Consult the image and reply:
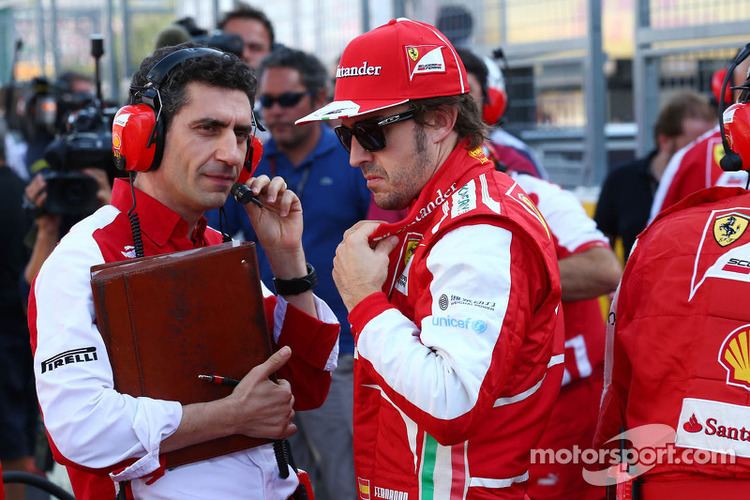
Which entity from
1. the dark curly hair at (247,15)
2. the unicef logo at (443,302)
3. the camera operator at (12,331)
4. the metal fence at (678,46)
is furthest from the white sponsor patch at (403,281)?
the dark curly hair at (247,15)

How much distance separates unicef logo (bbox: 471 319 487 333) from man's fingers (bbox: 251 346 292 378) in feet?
2.01

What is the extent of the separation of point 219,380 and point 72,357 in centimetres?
37

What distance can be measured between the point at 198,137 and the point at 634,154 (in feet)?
15.6

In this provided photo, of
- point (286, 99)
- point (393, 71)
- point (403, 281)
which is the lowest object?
point (403, 281)

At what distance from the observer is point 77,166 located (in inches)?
178

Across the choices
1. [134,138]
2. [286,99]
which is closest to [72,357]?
[134,138]

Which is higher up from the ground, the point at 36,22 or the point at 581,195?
the point at 36,22

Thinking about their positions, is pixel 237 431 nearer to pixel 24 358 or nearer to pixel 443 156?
pixel 443 156

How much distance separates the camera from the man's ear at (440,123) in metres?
2.60

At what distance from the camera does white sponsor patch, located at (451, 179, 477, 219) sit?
2.36 m

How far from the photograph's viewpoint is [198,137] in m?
2.73

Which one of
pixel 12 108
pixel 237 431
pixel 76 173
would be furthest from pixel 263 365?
pixel 12 108

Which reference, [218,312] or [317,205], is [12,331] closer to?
[317,205]

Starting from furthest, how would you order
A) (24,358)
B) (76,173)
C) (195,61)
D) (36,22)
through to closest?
(36,22), (24,358), (76,173), (195,61)
